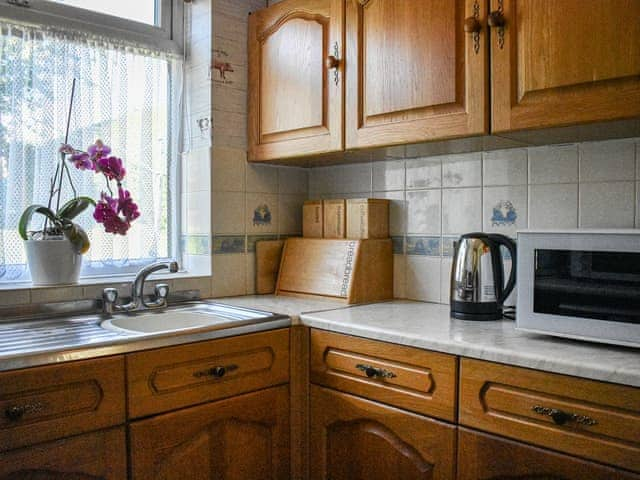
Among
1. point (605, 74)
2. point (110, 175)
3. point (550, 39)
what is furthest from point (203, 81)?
point (605, 74)

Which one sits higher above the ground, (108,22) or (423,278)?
(108,22)

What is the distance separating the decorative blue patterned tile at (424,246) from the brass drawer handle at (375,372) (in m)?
0.61

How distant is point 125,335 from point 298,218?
1.09 meters

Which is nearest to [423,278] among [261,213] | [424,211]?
[424,211]

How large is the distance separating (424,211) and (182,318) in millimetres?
928

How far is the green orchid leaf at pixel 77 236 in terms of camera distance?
5.77 ft

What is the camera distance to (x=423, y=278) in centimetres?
203

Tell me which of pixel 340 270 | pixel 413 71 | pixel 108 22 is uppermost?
pixel 108 22

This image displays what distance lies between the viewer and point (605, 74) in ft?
4.18

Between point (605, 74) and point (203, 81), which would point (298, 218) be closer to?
point (203, 81)

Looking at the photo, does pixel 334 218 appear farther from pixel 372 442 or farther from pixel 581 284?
pixel 581 284

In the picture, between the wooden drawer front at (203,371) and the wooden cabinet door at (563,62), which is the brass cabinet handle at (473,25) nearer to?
the wooden cabinet door at (563,62)

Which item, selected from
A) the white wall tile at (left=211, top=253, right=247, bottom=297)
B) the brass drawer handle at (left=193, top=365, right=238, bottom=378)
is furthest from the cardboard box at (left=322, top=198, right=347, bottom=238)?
the brass drawer handle at (left=193, top=365, right=238, bottom=378)

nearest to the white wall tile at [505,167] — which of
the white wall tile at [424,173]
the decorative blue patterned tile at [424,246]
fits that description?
the white wall tile at [424,173]
